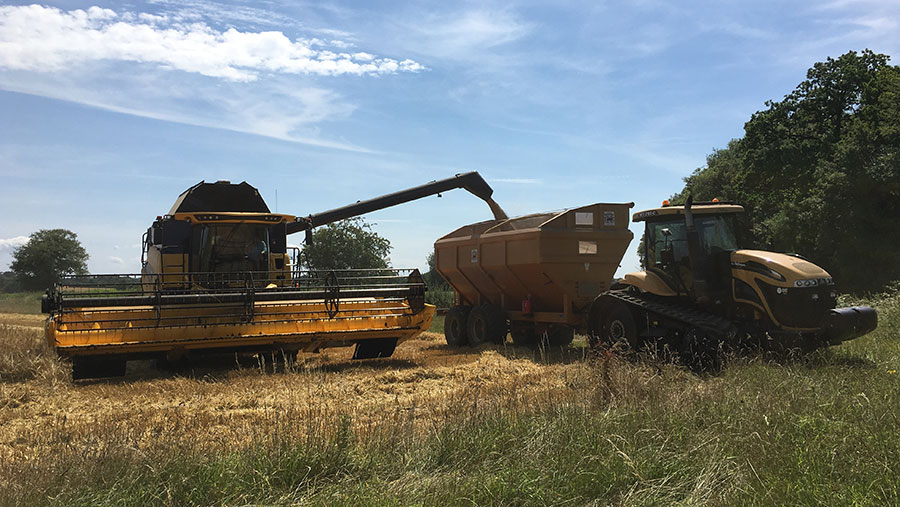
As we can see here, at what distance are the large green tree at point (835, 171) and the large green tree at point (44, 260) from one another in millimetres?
70804

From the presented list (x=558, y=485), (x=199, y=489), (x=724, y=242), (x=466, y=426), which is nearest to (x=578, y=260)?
(x=724, y=242)

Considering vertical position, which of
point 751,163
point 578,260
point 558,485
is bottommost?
point 558,485

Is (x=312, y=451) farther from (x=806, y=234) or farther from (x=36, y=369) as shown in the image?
(x=806, y=234)

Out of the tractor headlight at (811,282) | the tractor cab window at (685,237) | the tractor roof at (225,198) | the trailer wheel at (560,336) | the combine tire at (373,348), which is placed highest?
the tractor roof at (225,198)

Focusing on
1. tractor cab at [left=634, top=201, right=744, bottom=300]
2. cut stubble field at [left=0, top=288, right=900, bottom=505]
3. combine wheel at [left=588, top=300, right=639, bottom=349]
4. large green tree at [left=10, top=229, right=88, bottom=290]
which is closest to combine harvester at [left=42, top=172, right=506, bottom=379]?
cut stubble field at [left=0, top=288, right=900, bottom=505]

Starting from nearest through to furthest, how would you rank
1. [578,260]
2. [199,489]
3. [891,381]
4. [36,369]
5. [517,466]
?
[199,489] < [517,466] < [891,381] < [36,369] < [578,260]

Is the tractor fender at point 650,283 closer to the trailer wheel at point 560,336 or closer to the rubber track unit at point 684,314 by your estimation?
the rubber track unit at point 684,314

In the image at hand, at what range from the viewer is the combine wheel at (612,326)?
10469 millimetres

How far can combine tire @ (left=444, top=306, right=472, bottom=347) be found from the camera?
15.1 meters

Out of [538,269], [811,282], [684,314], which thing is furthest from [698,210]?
[538,269]

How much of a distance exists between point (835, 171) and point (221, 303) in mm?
25881

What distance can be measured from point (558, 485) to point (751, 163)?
3094 cm

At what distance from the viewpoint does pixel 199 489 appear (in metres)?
4.31

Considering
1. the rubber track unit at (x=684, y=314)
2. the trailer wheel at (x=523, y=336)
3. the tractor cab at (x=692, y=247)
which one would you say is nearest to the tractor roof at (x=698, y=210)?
the tractor cab at (x=692, y=247)
